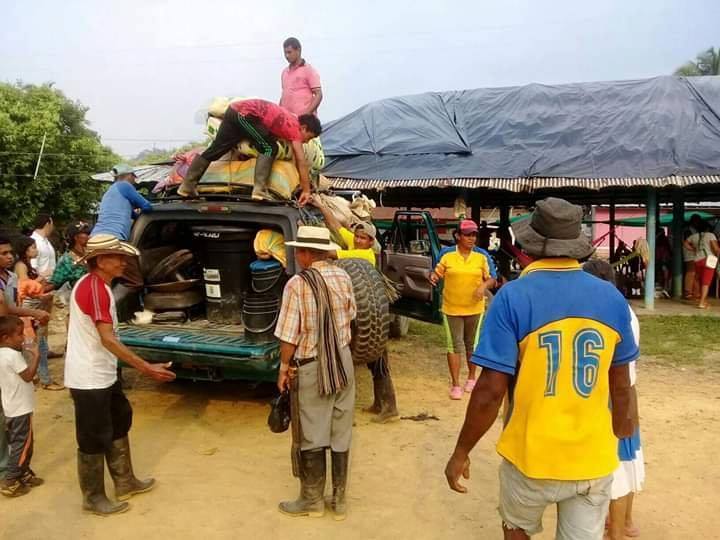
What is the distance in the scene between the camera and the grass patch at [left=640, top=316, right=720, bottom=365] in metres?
8.61

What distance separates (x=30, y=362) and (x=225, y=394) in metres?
2.38

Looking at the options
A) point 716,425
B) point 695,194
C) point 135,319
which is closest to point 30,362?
point 135,319

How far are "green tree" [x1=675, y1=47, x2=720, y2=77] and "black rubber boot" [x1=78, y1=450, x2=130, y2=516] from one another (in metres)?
31.9

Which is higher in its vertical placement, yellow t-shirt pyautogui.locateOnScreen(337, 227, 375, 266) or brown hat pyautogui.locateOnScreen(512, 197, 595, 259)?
brown hat pyautogui.locateOnScreen(512, 197, 595, 259)

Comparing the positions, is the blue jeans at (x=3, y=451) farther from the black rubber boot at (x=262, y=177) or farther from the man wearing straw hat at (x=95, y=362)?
the black rubber boot at (x=262, y=177)

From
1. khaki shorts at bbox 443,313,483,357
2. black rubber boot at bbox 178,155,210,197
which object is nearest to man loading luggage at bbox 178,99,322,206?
black rubber boot at bbox 178,155,210,197

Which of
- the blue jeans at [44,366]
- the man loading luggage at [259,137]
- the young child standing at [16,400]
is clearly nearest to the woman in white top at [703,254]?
the man loading luggage at [259,137]

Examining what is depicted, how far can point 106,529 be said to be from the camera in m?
3.81

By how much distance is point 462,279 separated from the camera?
6.40m

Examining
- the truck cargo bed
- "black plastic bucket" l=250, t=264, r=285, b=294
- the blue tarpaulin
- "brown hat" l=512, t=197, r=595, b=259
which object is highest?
the blue tarpaulin

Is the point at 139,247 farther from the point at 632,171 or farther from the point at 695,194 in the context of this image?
the point at 695,194

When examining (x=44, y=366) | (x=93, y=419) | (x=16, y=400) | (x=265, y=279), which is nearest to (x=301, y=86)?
(x=265, y=279)

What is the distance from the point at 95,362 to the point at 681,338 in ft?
28.5

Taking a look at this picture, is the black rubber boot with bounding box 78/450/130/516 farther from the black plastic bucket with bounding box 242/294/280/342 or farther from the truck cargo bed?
the black plastic bucket with bounding box 242/294/280/342
